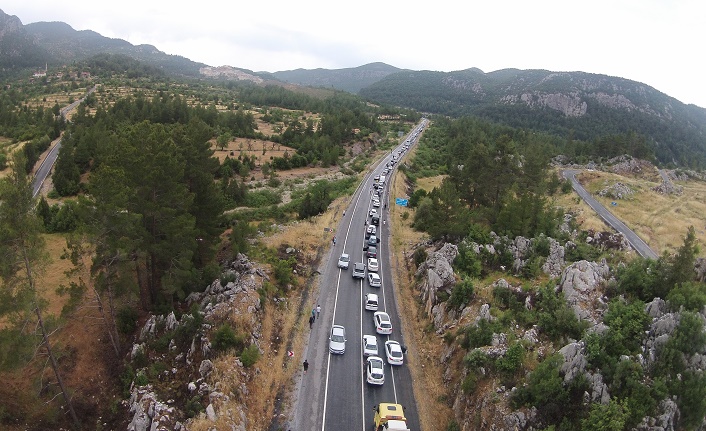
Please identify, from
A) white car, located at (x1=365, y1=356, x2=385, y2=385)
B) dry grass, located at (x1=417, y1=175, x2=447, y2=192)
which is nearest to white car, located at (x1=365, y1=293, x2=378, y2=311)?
white car, located at (x1=365, y1=356, x2=385, y2=385)

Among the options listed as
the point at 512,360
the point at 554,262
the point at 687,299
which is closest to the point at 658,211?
the point at 554,262

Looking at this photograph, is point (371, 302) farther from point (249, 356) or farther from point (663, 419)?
point (663, 419)

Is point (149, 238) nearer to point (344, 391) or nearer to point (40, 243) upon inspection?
point (40, 243)

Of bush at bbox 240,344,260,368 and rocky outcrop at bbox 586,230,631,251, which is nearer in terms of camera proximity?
bush at bbox 240,344,260,368

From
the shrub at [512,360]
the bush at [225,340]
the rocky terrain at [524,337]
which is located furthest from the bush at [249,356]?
the shrub at [512,360]

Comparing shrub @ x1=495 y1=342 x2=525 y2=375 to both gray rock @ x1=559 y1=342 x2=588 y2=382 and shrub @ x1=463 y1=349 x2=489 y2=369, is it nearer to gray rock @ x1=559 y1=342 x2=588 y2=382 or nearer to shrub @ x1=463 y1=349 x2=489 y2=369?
shrub @ x1=463 y1=349 x2=489 y2=369
